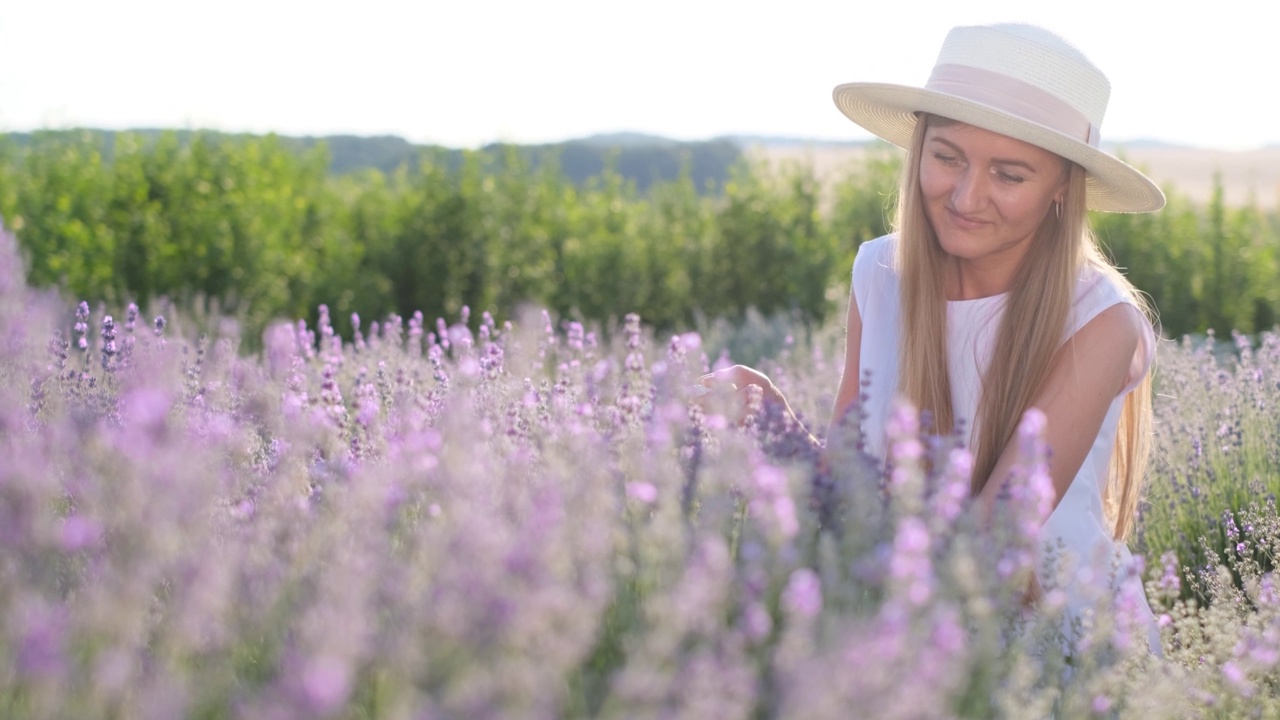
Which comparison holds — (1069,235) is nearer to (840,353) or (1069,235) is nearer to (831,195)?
(840,353)

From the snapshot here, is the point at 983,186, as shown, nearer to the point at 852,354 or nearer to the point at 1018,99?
the point at 1018,99

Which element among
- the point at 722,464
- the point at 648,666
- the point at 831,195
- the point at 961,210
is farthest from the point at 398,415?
the point at 831,195

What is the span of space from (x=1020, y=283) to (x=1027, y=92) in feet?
1.58

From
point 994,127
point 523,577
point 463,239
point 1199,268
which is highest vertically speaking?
point 994,127

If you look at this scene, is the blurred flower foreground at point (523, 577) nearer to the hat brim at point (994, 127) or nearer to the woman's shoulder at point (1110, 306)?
the woman's shoulder at point (1110, 306)

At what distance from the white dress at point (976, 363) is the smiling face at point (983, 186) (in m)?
0.22

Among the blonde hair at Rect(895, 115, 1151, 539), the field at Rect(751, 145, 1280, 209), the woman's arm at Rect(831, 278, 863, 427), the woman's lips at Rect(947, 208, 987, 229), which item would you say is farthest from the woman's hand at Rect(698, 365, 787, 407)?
the field at Rect(751, 145, 1280, 209)

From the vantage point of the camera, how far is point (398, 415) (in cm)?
227

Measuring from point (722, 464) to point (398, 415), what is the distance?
85cm

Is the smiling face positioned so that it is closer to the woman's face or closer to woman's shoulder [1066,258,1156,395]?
the woman's face

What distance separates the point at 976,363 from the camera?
3004mm

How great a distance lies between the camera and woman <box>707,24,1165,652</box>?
108 inches

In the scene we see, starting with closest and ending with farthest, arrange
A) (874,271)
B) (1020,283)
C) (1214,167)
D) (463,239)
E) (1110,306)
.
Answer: (1110,306) → (1020,283) → (874,271) → (463,239) → (1214,167)

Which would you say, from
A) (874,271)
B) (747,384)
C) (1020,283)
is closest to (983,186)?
(1020,283)
